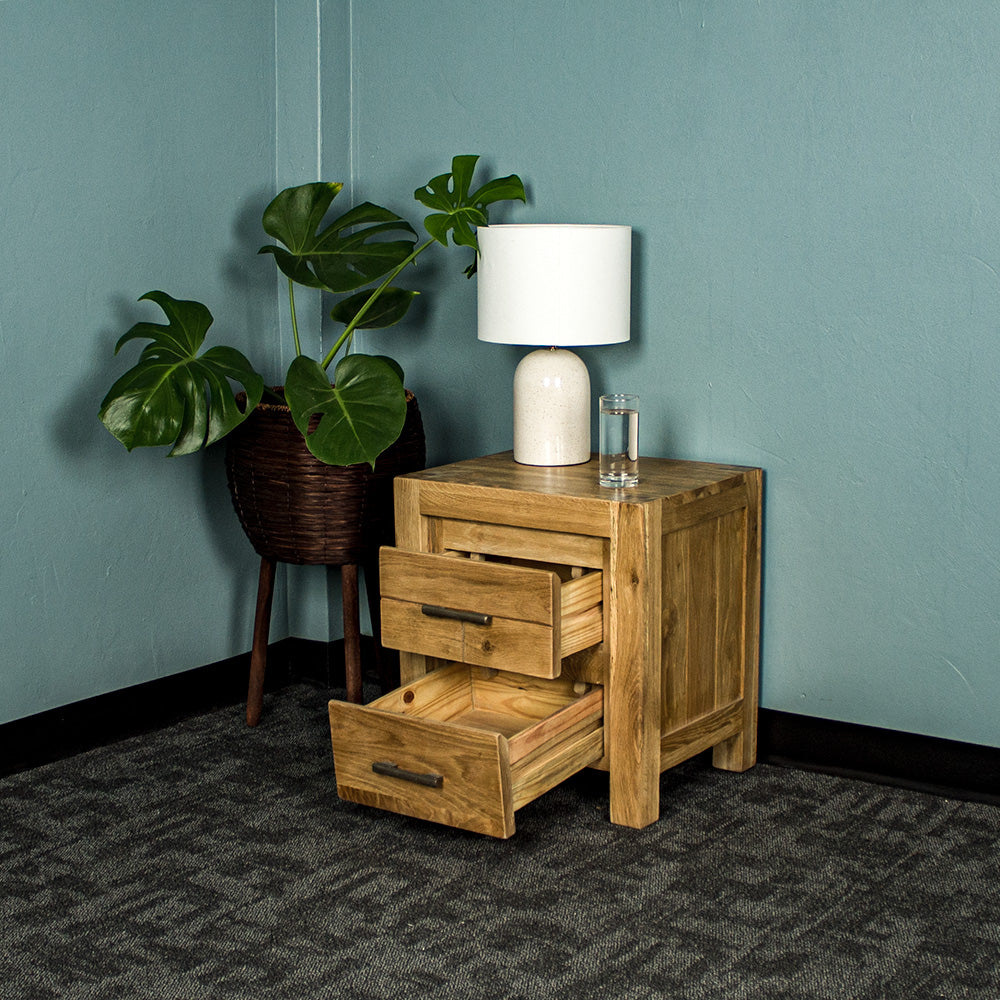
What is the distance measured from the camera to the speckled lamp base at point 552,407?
229cm

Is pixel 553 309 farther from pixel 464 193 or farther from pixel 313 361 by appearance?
pixel 313 361

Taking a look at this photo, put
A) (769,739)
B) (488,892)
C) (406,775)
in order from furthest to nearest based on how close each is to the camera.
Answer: (769,739) < (406,775) < (488,892)

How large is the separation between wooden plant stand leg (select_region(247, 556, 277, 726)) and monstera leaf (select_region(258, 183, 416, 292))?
0.60 metres

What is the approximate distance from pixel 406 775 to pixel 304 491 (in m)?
0.70

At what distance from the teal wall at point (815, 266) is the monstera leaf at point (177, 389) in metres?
0.68

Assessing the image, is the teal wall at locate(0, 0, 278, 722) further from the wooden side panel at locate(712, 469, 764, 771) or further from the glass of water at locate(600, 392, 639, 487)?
the wooden side panel at locate(712, 469, 764, 771)

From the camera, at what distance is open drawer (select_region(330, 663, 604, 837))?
1.90 metres

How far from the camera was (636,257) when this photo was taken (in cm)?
241

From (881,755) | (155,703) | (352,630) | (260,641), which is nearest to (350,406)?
(352,630)

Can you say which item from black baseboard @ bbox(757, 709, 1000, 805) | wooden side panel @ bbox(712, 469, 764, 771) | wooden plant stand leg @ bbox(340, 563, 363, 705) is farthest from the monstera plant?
black baseboard @ bbox(757, 709, 1000, 805)

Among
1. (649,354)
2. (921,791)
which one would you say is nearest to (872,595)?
(921,791)

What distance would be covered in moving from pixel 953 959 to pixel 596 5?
1762mm

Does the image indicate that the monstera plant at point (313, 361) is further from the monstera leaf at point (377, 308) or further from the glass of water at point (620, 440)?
the glass of water at point (620, 440)

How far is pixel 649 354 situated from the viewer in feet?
7.97
